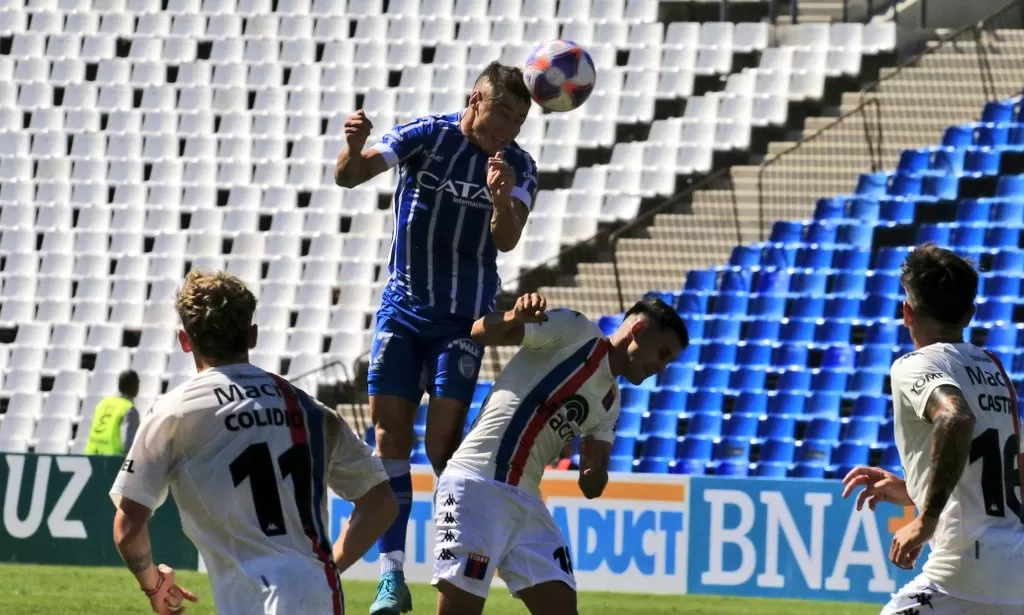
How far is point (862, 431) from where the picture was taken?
14.7 meters

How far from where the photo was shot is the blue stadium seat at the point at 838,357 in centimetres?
1550

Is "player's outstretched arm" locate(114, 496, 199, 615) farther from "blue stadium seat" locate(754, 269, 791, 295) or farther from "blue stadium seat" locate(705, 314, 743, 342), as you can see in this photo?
"blue stadium seat" locate(754, 269, 791, 295)

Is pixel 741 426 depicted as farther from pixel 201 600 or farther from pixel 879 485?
pixel 879 485

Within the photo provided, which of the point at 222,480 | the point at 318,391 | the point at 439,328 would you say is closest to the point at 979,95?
the point at 318,391

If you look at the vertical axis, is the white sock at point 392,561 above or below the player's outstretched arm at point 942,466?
below

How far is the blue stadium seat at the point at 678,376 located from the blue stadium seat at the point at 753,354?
492 mm

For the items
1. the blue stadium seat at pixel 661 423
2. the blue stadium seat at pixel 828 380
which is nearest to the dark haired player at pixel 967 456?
the blue stadium seat at pixel 828 380

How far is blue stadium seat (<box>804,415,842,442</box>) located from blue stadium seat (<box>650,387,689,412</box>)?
1.30 meters

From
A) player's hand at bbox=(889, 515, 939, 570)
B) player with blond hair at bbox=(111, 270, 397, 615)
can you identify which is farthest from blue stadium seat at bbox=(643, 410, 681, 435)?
player with blond hair at bbox=(111, 270, 397, 615)

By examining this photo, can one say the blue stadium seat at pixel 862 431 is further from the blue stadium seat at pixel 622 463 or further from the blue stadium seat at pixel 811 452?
the blue stadium seat at pixel 622 463

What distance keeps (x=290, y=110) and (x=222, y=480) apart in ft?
55.6

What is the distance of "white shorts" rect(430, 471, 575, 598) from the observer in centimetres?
582

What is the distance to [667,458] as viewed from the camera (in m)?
15.2

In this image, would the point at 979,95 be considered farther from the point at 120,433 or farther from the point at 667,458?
the point at 120,433
